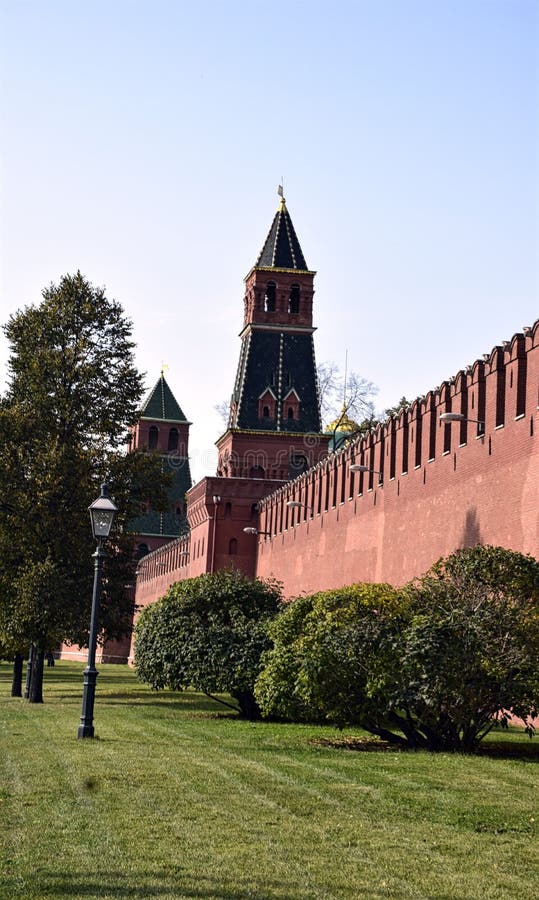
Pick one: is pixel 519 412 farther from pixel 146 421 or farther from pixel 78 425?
pixel 146 421

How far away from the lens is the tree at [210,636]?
23.0 metres

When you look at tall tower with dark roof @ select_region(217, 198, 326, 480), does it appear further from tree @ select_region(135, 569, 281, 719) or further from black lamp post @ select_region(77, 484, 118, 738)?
black lamp post @ select_region(77, 484, 118, 738)

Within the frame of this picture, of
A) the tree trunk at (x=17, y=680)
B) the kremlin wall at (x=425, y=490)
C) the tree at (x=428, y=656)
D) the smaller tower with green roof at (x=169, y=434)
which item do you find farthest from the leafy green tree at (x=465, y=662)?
the smaller tower with green roof at (x=169, y=434)

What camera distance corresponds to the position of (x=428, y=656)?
603 inches

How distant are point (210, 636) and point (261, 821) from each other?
13.9 m

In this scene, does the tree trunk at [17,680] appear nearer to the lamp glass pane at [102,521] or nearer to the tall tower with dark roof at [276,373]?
the lamp glass pane at [102,521]

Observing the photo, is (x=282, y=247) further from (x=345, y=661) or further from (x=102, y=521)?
(x=345, y=661)

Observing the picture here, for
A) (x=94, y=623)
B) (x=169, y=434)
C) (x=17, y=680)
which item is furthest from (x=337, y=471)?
(x=169, y=434)

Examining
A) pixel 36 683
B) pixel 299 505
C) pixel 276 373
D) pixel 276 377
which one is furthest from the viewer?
pixel 276 373

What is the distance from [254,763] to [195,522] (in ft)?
145

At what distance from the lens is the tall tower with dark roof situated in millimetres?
64125

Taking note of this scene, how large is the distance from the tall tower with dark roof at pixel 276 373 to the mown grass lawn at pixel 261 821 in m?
47.3

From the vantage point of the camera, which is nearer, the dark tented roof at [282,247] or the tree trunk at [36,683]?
the tree trunk at [36,683]

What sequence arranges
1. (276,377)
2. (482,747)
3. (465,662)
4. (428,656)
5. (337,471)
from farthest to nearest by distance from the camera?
(276,377) → (337,471) → (482,747) → (428,656) → (465,662)
